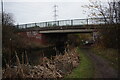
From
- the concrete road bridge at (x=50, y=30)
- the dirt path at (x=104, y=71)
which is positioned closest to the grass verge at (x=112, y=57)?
the dirt path at (x=104, y=71)

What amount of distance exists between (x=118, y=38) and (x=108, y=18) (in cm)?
662

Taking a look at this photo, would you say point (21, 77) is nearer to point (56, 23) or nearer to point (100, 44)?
point (100, 44)

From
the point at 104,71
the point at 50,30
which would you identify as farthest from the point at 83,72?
the point at 50,30

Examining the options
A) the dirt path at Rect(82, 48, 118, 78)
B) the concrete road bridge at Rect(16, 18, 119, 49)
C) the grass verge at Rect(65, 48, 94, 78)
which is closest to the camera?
the dirt path at Rect(82, 48, 118, 78)

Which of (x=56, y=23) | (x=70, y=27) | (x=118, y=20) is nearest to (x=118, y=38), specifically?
(x=118, y=20)

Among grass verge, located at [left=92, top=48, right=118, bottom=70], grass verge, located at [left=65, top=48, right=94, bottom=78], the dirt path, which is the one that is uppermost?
grass verge, located at [left=92, top=48, right=118, bottom=70]

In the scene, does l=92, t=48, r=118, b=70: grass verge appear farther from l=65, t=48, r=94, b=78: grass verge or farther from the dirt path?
l=65, t=48, r=94, b=78: grass verge

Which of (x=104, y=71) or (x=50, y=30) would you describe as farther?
(x=50, y=30)

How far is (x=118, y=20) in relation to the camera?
18.2m

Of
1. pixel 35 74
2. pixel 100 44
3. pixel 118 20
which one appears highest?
pixel 118 20

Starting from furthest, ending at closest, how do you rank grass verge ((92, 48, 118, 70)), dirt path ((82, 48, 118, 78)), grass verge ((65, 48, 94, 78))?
1. grass verge ((92, 48, 118, 70))
2. grass verge ((65, 48, 94, 78))
3. dirt path ((82, 48, 118, 78))

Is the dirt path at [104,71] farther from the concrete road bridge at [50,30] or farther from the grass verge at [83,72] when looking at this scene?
the concrete road bridge at [50,30]

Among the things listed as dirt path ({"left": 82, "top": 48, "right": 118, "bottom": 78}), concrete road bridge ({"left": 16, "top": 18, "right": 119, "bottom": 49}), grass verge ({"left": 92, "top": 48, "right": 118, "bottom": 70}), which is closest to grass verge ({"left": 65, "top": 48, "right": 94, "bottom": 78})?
dirt path ({"left": 82, "top": 48, "right": 118, "bottom": 78})

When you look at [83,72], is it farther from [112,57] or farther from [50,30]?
[50,30]
